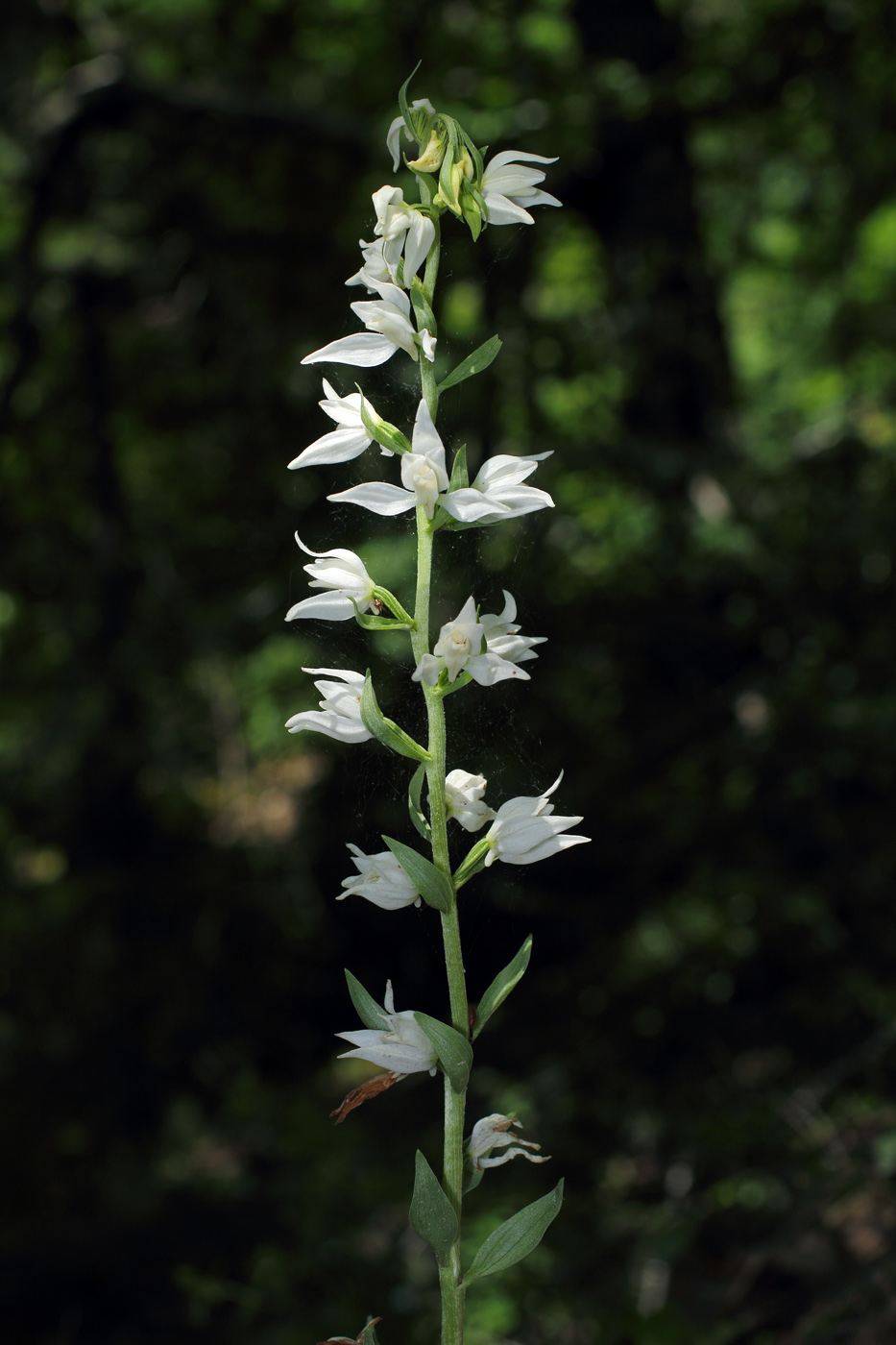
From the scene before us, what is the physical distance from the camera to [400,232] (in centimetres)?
104

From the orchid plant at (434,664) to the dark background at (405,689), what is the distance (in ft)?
5.45

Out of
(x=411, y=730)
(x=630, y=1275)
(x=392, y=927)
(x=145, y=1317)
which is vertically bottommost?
(x=392, y=927)

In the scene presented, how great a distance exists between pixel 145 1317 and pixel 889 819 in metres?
2.92

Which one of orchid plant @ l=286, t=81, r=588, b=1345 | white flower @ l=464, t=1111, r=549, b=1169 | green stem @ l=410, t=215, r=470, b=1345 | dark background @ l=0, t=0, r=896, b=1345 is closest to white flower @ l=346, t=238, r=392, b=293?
orchid plant @ l=286, t=81, r=588, b=1345

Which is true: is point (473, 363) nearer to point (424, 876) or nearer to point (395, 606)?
point (395, 606)

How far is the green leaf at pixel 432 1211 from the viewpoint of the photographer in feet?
2.95

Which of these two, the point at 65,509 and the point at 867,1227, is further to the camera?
the point at 65,509

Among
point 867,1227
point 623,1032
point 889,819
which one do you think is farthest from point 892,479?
point 867,1227

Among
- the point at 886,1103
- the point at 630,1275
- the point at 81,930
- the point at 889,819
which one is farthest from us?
the point at 81,930

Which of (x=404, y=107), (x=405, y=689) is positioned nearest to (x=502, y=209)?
(x=404, y=107)

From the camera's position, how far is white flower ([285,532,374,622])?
3.43ft

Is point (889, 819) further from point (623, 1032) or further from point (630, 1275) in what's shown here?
point (630, 1275)

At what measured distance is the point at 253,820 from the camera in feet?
16.4

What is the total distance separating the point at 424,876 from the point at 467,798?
128 mm
